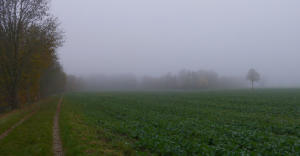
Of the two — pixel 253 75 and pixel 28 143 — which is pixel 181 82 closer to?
pixel 253 75

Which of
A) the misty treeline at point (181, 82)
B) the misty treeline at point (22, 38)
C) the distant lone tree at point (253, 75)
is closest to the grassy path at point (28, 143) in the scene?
the misty treeline at point (22, 38)

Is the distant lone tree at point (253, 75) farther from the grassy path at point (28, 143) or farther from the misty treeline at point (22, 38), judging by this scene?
the grassy path at point (28, 143)

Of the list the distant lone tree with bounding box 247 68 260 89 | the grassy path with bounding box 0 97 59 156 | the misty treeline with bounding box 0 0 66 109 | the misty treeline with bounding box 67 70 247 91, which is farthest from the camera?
the misty treeline with bounding box 67 70 247 91

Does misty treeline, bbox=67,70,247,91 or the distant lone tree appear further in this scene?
misty treeline, bbox=67,70,247,91

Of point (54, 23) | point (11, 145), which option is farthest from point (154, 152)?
point (54, 23)

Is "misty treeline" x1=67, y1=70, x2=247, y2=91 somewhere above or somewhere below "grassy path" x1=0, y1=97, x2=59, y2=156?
above

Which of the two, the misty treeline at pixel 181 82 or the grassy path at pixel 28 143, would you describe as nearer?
the grassy path at pixel 28 143

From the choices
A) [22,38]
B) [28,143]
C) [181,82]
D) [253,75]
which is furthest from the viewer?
[181,82]

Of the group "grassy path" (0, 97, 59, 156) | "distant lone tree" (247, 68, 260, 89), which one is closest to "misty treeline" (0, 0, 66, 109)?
"grassy path" (0, 97, 59, 156)

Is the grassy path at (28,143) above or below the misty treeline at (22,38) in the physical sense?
below

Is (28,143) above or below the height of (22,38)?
below

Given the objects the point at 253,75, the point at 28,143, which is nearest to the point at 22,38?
the point at 28,143

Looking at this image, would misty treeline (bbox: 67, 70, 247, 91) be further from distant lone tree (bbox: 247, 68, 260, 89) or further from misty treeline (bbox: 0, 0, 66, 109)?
misty treeline (bbox: 0, 0, 66, 109)

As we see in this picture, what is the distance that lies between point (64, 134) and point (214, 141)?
9024 mm
